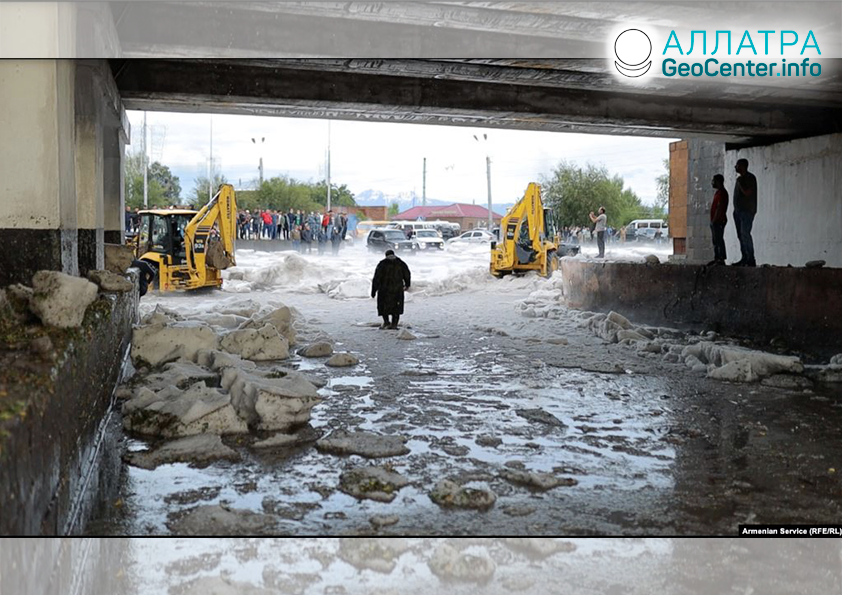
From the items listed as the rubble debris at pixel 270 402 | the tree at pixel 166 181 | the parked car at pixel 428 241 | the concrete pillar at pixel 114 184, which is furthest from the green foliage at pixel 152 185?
the rubble debris at pixel 270 402

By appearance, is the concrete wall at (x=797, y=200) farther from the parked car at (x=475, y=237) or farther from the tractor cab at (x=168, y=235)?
the parked car at (x=475, y=237)

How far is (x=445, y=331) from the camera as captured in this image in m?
13.0

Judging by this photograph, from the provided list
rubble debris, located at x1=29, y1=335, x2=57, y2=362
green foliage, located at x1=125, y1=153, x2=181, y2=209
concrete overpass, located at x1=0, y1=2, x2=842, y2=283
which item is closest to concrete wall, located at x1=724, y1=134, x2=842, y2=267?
concrete overpass, located at x1=0, y1=2, x2=842, y2=283

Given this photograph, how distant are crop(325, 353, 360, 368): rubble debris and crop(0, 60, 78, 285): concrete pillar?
137 inches

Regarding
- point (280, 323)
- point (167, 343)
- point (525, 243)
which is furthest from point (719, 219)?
point (167, 343)

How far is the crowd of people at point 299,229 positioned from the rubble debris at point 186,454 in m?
26.6

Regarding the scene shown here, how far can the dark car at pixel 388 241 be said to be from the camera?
1232 inches

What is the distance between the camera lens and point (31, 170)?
6781 mm

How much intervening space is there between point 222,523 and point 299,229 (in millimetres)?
29447

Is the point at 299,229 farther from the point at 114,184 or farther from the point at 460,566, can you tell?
the point at 460,566

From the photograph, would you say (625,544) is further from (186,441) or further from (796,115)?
(796,115)

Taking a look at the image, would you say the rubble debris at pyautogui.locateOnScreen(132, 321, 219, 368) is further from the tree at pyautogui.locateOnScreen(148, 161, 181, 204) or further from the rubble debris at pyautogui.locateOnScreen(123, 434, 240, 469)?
the tree at pyautogui.locateOnScreen(148, 161, 181, 204)

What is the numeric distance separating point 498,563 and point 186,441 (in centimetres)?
280

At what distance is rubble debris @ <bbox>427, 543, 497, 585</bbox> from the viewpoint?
379 centimetres
